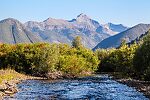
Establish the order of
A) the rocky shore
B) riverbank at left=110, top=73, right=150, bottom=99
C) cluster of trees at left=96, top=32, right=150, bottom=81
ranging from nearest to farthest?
1. the rocky shore
2. riverbank at left=110, top=73, right=150, bottom=99
3. cluster of trees at left=96, top=32, right=150, bottom=81

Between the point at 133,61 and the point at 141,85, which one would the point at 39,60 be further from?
the point at 141,85

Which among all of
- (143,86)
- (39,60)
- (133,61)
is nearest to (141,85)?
(143,86)

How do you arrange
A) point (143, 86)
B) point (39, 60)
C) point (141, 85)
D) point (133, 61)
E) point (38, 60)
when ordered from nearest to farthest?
point (143, 86), point (141, 85), point (133, 61), point (39, 60), point (38, 60)

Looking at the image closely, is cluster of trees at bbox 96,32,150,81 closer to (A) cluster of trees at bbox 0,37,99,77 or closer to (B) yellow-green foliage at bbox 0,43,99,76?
(B) yellow-green foliage at bbox 0,43,99,76

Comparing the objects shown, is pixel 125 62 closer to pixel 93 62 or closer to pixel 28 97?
pixel 93 62

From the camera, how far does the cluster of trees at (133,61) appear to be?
10462cm

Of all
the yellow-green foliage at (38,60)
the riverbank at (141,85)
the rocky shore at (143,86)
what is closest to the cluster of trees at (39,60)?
the yellow-green foliage at (38,60)

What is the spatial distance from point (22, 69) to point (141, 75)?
4754 centimetres

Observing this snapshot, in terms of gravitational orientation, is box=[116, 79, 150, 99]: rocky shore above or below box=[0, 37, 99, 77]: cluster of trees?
below

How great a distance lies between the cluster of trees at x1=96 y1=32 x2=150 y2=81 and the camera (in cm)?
10462

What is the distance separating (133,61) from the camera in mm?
115812

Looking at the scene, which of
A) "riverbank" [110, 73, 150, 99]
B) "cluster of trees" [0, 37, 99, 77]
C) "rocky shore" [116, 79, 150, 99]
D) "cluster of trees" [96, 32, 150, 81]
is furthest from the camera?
"cluster of trees" [0, 37, 99, 77]

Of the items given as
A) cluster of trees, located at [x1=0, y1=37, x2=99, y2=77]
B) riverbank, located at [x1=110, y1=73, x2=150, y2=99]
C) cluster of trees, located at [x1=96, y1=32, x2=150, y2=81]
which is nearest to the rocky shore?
riverbank, located at [x1=110, y1=73, x2=150, y2=99]

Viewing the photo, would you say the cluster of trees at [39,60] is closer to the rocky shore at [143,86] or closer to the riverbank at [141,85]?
the riverbank at [141,85]
